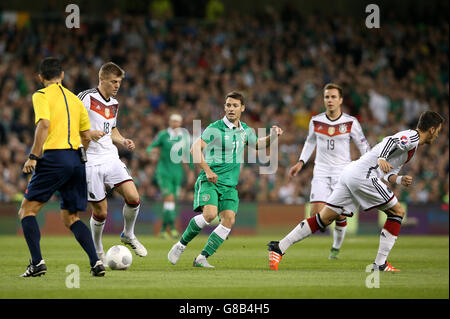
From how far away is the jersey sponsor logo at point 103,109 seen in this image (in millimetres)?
9289

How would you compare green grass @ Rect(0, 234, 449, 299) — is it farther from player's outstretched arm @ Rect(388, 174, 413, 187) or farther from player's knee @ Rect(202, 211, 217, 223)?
player's outstretched arm @ Rect(388, 174, 413, 187)

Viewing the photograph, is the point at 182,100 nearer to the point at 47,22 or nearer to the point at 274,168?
the point at 274,168

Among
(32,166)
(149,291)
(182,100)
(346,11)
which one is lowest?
(149,291)

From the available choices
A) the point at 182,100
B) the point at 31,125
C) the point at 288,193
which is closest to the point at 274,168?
the point at 288,193

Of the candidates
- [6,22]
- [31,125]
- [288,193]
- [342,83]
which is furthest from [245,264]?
[6,22]

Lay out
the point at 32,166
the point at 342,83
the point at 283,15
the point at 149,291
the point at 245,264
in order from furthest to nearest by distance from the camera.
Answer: the point at 283,15, the point at 342,83, the point at 245,264, the point at 32,166, the point at 149,291

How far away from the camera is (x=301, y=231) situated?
Result: 30.1 feet

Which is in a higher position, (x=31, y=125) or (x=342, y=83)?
(x=342, y=83)

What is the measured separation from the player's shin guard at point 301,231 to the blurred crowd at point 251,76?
9418 millimetres

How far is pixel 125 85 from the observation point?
20969mm

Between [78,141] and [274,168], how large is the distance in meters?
11.9

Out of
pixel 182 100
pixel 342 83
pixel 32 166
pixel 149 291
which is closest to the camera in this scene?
pixel 149 291

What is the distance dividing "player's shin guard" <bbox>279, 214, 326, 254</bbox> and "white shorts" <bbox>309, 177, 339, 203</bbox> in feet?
7.38

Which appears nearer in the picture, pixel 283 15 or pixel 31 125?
pixel 31 125
